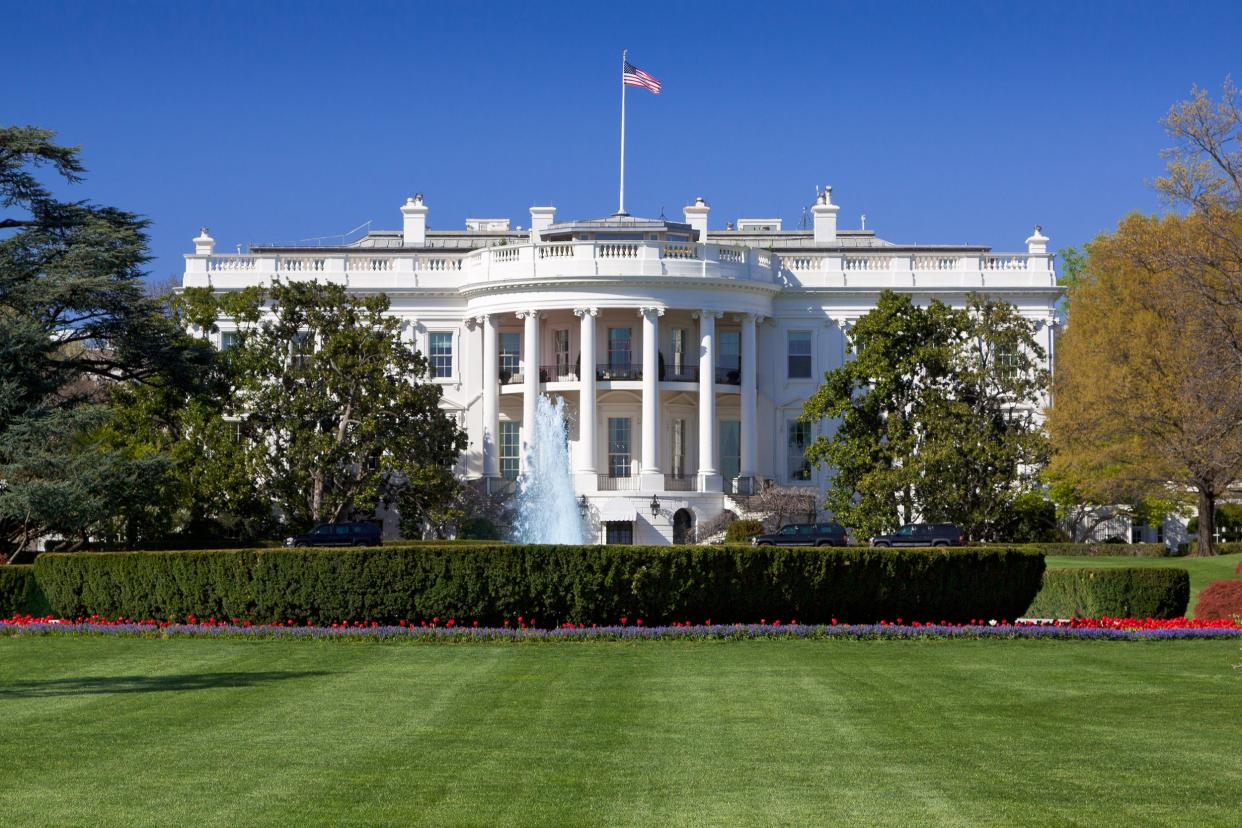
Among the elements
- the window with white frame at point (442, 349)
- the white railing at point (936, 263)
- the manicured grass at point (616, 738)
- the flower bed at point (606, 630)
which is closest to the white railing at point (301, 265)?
the window with white frame at point (442, 349)

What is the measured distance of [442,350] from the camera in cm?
6228

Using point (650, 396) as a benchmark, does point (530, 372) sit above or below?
above

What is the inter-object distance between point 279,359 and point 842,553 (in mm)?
28647

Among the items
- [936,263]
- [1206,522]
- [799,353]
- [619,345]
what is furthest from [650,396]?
[1206,522]

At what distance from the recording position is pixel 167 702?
1677cm

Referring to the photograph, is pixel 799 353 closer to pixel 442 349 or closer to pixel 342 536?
pixel 442 349

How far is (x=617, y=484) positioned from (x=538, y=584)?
3182 cm

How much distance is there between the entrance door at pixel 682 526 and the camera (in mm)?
56219

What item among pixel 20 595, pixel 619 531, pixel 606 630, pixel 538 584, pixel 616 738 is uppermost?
pixel 619 531

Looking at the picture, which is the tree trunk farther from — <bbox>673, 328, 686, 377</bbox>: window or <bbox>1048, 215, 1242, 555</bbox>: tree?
<bbox>673, 328, 686, 377</bbox>: window

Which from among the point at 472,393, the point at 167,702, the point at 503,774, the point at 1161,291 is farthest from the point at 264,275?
the point at 503,774

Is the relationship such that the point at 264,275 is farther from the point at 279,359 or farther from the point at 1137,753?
the point at 1137,753

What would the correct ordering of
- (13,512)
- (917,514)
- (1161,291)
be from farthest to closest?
(917,514)
(1161,291)
(13,512)

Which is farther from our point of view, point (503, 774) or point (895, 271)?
point (895, 271)
